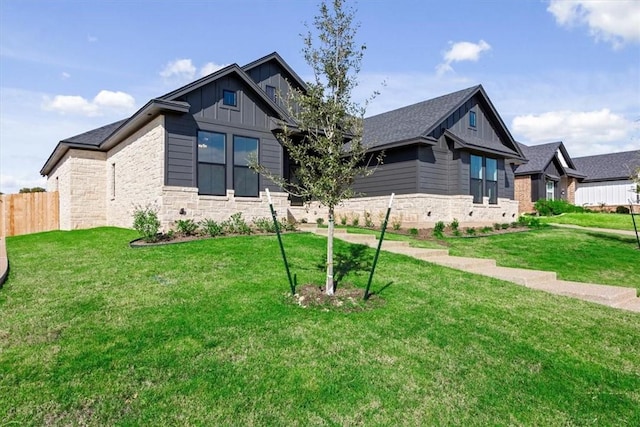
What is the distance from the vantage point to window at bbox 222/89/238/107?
13.0 m

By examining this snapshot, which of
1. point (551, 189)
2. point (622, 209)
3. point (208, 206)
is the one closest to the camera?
point (208, 206)

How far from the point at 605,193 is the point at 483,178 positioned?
20791 mm

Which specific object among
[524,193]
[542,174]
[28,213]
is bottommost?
[28,213]

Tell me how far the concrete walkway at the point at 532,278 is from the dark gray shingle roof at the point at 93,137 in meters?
12.2

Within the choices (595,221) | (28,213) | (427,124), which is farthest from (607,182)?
(28,213)

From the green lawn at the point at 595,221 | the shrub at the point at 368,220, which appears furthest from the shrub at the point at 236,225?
the green lawn at the point at 595,221

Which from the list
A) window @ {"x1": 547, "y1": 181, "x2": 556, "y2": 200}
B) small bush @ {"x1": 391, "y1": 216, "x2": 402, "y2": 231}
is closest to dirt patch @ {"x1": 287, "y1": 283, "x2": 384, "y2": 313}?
small bush @ {"x1": 391, "y1": 216, "x2": 402, "y2": 231}

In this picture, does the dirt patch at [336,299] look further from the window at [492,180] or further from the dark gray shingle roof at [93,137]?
the window at [492,180]

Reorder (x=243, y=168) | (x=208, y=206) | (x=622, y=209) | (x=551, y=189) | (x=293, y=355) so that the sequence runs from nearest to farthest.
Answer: (x=293, y=355) < (x=208, y=206) < (x=243, y=168) < (x=551, y=189) < (x=622, y=209)

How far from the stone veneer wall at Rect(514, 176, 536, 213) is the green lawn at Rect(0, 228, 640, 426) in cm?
2183

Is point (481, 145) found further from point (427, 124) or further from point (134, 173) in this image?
point (134, 173)

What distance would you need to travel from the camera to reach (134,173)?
45.7ft

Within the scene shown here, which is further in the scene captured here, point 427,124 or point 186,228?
point 427,124

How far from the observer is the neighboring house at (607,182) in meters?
30.3
